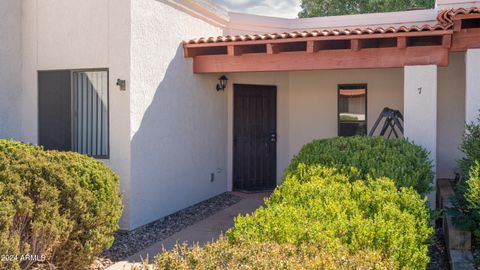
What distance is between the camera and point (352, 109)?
10.6 metres

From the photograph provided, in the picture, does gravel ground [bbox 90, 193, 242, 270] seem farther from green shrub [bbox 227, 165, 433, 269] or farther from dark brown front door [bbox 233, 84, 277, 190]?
green shrub [bbox 227, 165, 433, 269]

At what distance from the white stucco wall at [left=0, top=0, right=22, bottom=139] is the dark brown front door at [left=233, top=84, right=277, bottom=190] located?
14.8 feet

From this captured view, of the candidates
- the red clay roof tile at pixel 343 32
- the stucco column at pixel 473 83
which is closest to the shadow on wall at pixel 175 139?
the red clay roof tile at pixel 343 32

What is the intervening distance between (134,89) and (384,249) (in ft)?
16.3

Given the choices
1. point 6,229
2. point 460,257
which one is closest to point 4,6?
point 6,229

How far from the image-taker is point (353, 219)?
3.68 meters

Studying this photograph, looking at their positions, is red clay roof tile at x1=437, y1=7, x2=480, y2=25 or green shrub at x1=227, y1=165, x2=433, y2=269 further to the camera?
red clay roof tile at x1=437, y1=7, x2=480, y2=25

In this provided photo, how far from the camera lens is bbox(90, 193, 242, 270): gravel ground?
6.29 meters

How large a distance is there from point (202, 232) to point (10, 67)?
420cm

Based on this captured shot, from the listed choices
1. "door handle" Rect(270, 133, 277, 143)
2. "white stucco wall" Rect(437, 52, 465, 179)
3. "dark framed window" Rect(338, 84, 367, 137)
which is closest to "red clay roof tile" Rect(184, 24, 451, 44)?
"white stucco wall" Rect(437, 52, 465, 179)

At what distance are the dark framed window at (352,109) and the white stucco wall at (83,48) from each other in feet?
17.8

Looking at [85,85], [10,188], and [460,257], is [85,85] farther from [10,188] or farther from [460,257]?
[460,257]

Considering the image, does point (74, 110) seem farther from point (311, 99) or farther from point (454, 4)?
point (454, 4)

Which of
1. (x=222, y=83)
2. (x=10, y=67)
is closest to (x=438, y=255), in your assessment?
(x=222, y=83)
